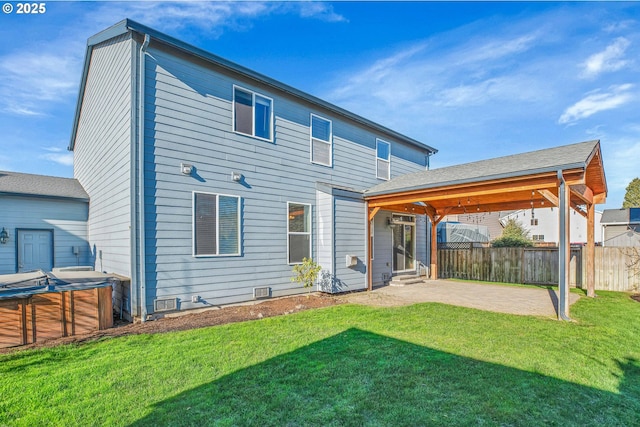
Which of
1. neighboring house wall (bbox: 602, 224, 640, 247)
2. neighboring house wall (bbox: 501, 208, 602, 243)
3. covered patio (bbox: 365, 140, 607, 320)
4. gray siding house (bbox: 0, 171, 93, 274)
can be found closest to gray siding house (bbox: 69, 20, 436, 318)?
gray siding house (bbox: 0, 171, 93, 274)

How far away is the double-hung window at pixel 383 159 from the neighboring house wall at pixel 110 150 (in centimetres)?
749

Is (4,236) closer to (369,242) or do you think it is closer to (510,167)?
(369,242)

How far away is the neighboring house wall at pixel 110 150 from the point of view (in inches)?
243

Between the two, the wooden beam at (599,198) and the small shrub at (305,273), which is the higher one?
the wooden beam at (599,198)

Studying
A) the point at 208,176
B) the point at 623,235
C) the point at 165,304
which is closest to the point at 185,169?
the point at 208,176

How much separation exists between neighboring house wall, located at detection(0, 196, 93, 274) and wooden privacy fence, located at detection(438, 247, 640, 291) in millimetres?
13063

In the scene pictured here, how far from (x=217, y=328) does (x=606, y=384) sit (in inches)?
205

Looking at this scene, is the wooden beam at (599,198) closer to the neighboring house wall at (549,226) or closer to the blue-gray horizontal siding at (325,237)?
the blue-gray horizontal siding at (325,237)

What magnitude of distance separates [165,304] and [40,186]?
6.92 m

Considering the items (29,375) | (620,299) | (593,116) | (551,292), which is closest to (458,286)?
(551,292)

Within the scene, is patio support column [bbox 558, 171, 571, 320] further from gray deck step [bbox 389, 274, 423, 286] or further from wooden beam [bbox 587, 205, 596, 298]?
gray deck step [bbox 389, 274, 423, 286]

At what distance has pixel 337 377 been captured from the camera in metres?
3.50

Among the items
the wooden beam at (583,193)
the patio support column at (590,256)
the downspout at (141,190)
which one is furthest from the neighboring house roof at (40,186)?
the patio support column at (590,256)

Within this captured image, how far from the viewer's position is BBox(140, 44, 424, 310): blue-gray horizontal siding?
6.14 metres
